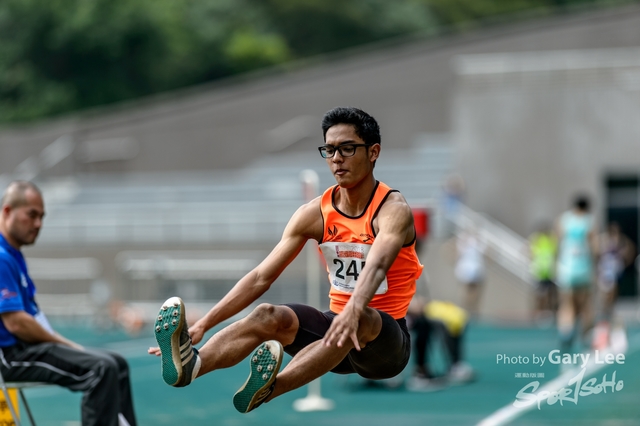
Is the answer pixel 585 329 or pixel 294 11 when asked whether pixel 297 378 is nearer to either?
pixel 585 329

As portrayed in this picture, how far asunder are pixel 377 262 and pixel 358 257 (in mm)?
440

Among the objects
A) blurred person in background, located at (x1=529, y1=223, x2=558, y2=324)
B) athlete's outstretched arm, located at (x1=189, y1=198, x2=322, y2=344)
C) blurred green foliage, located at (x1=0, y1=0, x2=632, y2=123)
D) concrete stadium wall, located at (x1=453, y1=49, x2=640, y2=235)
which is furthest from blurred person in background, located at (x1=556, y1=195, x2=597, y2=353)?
blurred green foliage, located at (x1=0, y1=0, x2=632, y2=123)

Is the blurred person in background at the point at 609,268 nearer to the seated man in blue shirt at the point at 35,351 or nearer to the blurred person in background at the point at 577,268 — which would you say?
the blurred person in background at the point at 577,268

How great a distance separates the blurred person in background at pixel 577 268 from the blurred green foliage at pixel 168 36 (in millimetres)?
34526

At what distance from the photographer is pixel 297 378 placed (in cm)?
661

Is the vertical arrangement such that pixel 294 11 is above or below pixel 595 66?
above

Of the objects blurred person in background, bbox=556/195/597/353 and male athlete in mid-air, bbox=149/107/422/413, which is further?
blurred person in background, bbox=556/195/597/353

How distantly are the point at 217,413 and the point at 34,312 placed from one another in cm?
416

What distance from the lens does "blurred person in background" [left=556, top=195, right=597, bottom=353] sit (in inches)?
671

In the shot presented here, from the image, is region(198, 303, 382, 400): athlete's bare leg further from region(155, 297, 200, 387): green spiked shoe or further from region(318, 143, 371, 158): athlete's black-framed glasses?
region(318, 143, 371, 158): athlete's black-framed glasses

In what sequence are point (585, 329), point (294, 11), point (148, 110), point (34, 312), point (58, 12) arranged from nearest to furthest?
1. point (34, 312)
2. point (585, 329)
3. point (148, 110)
4. point (58, 12)
5. point (294, 11)

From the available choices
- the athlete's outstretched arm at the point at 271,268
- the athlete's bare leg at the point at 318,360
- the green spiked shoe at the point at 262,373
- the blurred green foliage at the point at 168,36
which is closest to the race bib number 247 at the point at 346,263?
the athlete's outstretched arm at the point at 271,268

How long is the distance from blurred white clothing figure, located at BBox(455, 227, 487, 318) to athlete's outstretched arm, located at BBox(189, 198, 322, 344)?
18.2 meters

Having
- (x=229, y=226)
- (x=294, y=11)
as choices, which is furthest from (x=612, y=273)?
(x=294, y=11)
